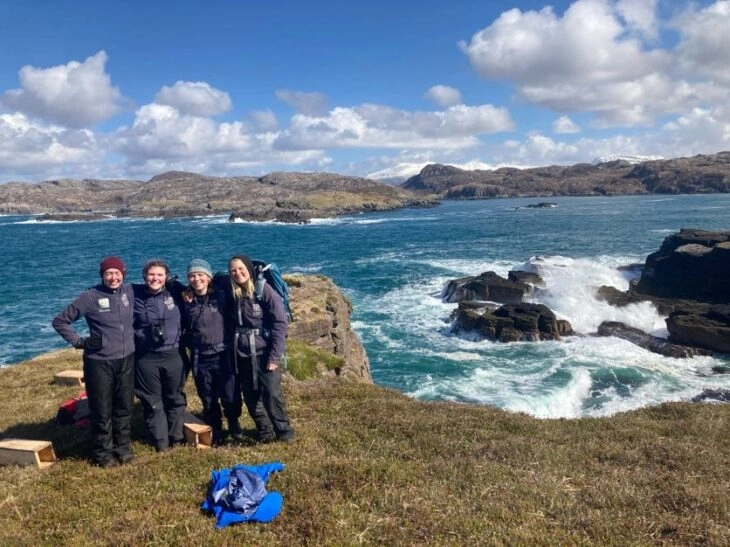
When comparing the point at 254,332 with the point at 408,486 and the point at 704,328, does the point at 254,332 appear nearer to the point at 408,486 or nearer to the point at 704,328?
the point at 408,486

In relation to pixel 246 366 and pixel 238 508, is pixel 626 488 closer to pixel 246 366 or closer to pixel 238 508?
pixel 238 508

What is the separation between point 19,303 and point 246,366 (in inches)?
1983

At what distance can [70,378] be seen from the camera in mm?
14250

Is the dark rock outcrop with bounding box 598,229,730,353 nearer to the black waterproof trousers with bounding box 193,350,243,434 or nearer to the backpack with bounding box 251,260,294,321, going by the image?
the backpack with bounding box 251,260,294,321

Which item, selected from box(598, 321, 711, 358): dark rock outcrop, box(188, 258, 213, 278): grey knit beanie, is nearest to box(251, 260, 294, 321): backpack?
box(188, 258, 213, 278): grey knit beanie

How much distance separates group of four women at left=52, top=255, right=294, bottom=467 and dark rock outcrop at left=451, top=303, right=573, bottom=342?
91.8ft

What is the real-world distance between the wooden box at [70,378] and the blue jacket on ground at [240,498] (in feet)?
27.7

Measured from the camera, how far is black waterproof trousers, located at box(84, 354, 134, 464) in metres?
8.41

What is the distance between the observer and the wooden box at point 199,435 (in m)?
9.45

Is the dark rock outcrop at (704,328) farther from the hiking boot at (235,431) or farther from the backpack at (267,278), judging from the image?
the hiking boot at (235,431)

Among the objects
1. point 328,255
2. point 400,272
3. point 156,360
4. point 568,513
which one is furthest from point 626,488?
point 328,255

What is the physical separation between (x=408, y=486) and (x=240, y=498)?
2407mm

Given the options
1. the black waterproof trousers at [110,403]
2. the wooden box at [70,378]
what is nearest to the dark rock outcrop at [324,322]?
the wooden box at [70,378]

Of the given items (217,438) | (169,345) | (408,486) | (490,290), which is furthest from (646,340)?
(169,345)
